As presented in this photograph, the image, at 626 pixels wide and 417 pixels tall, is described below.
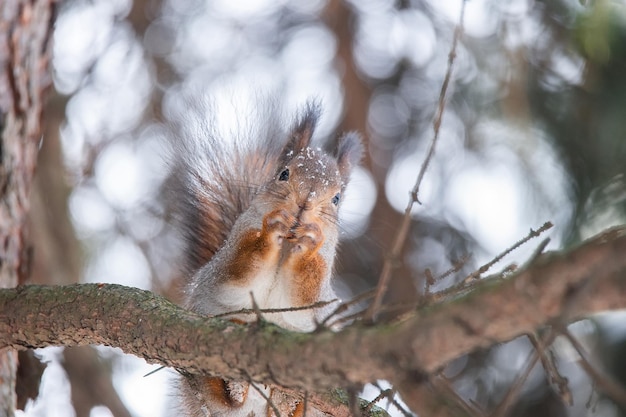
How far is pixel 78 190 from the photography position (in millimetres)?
2459

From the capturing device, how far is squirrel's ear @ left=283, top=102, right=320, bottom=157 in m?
2.02

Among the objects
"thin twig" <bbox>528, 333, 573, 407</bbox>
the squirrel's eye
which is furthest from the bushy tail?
"thin twig" <bbox>528, 333, 573, 407</bbox>

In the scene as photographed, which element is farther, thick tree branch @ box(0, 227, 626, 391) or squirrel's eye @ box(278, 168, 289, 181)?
squirrel's eye @ box(278, 168, 289, 181)

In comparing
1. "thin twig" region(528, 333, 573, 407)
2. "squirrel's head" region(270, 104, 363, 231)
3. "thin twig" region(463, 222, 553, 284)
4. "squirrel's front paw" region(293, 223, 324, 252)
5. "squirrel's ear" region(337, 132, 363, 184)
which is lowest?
"thin twig" region(528, 333, 573, 407)

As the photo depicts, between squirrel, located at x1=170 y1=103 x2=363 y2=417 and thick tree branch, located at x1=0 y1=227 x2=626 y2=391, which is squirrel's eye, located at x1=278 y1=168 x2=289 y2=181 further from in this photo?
thick tree branch, located at x1=0 y1=227 x2=626 y2=391

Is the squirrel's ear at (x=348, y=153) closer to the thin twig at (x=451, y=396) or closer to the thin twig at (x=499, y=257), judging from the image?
the thin twig at (x=499, y=257)

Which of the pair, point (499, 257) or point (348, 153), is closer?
point (499, 257)

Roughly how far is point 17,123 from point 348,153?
34.3 inches

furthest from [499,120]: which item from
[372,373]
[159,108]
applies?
[372,373]

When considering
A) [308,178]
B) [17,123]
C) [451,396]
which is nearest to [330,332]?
[451,396]

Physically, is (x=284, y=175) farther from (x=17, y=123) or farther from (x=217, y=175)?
(x=17, y=123)

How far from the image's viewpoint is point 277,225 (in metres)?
1.72

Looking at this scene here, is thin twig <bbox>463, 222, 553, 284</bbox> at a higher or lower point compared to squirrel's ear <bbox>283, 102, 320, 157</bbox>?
lower

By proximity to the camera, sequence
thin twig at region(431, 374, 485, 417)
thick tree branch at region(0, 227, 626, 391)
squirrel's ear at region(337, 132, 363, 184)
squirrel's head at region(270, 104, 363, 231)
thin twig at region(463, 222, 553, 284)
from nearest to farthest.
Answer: thick tree branch at region(0, 227, 626, 391)
thin twig at region(431, 374, 485, 417)
thin twig at region(463, 222, 553, 284)
squirrel's head at region(270, 104, 363, 231)
squirrel's ear at region(337, 132, 363, 184)
